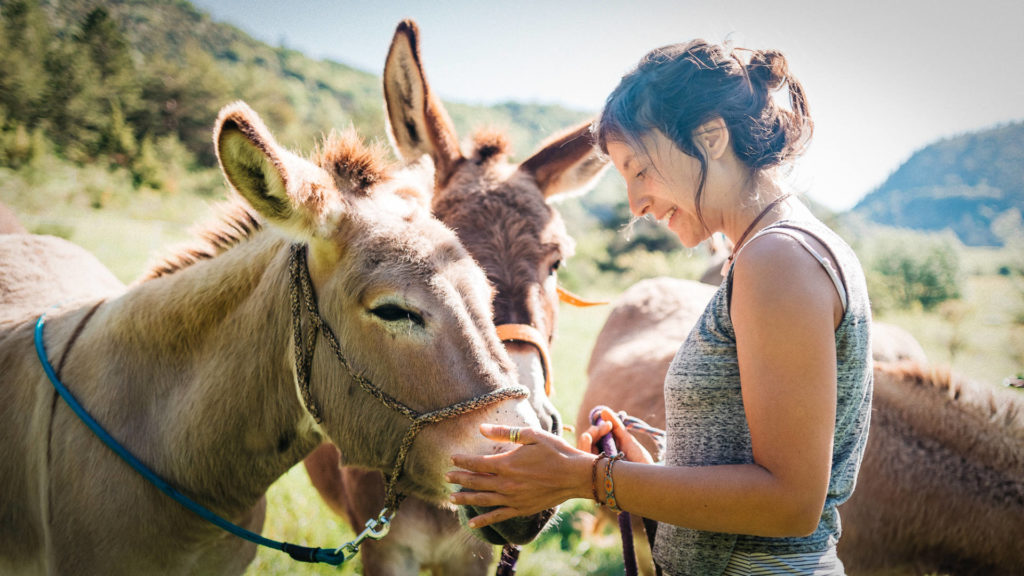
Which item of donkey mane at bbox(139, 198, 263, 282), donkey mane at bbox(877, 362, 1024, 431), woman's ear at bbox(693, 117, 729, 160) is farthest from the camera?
donkey mane at bbox(877, 362, 1024, 431)

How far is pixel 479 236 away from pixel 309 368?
3.70 ft

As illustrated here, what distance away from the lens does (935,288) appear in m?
24.0

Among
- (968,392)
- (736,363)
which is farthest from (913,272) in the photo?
(736,363)

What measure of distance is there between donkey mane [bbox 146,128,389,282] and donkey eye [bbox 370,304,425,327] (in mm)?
450

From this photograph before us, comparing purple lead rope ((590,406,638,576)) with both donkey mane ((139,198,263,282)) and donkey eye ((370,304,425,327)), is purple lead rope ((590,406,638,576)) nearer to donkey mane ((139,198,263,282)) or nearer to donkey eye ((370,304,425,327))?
donkey eye ((370,304,425,327))

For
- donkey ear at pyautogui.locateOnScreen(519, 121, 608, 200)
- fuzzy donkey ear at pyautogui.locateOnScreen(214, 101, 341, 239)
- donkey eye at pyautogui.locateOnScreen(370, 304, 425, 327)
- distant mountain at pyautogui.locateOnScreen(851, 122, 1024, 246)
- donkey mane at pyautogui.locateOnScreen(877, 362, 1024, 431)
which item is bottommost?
donkey mane at pyautogui.locateOnScreen(877, 362, 1024, 431)

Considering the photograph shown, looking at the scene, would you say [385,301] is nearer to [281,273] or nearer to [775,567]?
[281,273]

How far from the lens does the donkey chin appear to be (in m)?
1.60

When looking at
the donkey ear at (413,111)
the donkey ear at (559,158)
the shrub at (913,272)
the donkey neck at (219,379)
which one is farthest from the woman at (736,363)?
the shrub at (913,272)

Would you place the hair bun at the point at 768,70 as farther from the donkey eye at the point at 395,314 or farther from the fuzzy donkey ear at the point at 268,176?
the fuzzy donkey ear at the point at 268,176

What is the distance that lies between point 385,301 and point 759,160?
1289mm

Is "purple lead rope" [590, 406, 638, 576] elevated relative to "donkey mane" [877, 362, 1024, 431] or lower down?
lower down

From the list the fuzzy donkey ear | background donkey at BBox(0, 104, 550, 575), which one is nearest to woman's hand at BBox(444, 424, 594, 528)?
background donkey at BBox(0, 104, 550, 575)

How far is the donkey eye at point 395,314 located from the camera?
166 cm
